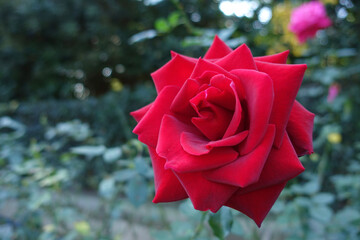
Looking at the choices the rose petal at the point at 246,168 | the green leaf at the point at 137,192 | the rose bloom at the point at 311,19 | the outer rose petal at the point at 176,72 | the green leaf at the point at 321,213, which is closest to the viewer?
A: the rose petal at the point at 246,168

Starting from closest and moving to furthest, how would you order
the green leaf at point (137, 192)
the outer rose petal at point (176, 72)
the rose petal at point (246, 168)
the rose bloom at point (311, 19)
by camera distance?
the rose petal at point (246, 168) → the outer rose petal at point (176, 72) → the green leaf at point (137, 192) → the rose bloom at point (311, 19)

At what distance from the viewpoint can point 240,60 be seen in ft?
1.34

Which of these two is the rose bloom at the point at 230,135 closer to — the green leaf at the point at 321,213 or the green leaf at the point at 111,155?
the green leaf at the point at 111,155

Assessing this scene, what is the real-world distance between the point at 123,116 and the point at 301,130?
4.22 feet

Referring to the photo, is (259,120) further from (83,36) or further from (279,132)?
(83,36)

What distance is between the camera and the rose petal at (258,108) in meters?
0.34

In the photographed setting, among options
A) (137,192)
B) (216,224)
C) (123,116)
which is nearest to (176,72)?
(216,224)

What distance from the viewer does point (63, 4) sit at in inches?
251

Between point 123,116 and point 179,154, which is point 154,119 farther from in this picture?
point 123,116

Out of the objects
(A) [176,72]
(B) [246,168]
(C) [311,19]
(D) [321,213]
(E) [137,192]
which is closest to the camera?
(B) [246,168]

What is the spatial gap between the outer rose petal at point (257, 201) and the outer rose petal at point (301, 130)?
0.23 feet

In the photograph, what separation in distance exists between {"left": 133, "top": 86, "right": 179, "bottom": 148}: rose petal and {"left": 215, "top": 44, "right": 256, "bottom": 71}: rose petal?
9cm

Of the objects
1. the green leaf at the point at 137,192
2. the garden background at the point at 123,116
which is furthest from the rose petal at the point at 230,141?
the green leaf at the point at 137,192

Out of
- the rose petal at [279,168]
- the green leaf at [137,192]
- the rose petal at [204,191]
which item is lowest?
the green leaf at [137,192]
